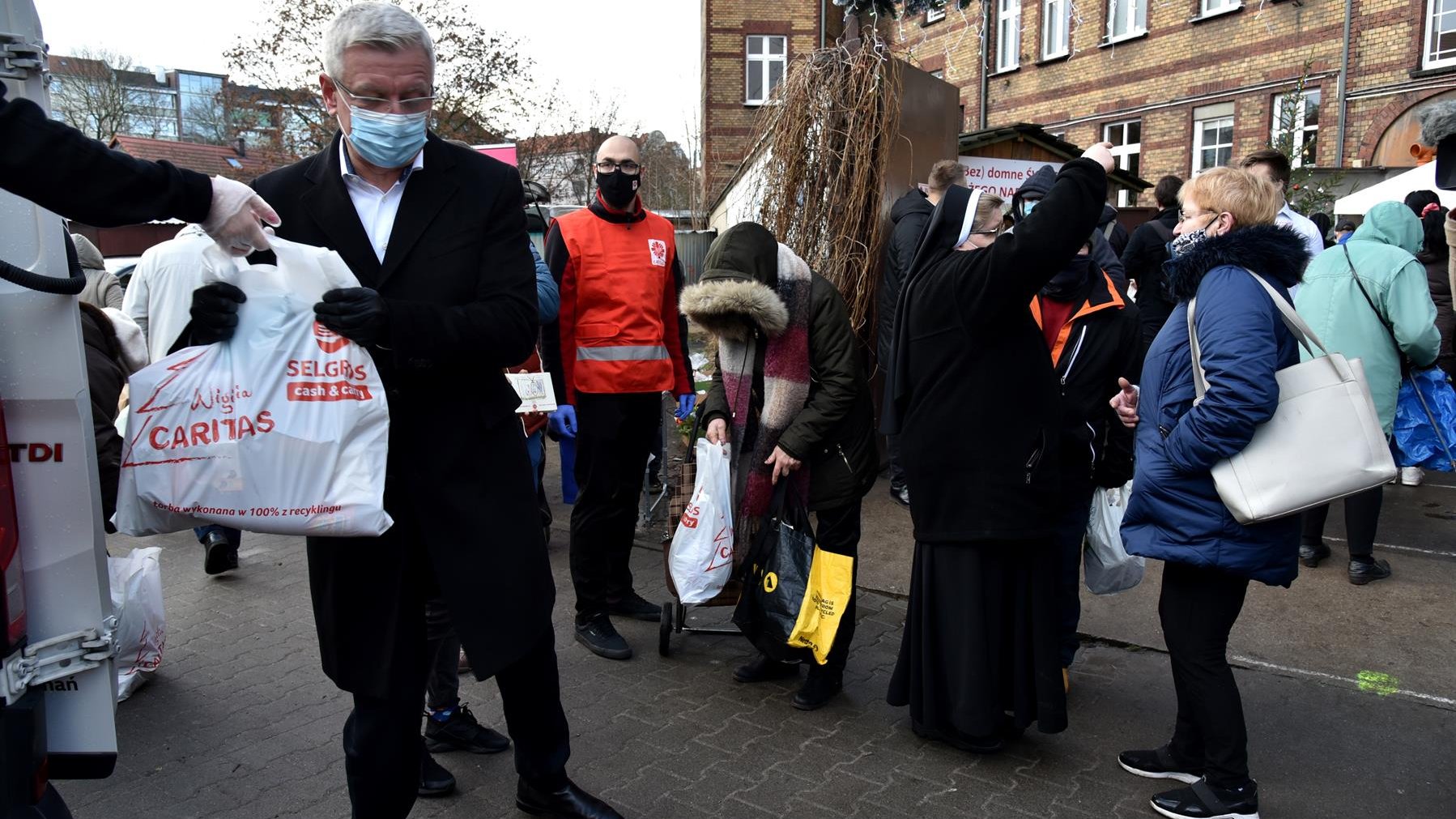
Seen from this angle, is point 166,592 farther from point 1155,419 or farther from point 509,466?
point 1155,419

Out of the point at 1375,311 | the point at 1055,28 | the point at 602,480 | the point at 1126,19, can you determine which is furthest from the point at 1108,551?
the point at 1055,28

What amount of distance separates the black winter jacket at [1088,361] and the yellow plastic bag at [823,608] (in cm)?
87

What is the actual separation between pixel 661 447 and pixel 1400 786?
3.95m

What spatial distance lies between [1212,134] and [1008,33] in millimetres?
6450

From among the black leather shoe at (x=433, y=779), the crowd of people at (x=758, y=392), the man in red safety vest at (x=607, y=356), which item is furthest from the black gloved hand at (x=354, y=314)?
the man in red safety vest at (x=607, y=356)

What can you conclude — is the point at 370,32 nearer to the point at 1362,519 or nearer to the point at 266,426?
the point at 266,426

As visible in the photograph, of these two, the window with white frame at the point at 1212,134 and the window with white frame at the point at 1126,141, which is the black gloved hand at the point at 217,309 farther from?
the window with white frame at the point at 1126,141

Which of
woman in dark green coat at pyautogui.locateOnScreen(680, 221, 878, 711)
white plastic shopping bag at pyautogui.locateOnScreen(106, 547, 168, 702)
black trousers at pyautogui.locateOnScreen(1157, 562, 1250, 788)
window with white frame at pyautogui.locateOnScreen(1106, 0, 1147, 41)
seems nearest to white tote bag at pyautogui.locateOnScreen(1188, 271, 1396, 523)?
black trousers at pyautogui.locateOnScreen(1157, 562, 1250, 788)

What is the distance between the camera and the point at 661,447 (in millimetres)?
6074

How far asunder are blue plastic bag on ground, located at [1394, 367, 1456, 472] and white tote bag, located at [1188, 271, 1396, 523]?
2.82 metres

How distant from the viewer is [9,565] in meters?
1.78

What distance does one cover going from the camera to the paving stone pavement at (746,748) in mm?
3137

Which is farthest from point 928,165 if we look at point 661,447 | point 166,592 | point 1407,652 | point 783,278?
point 166,592

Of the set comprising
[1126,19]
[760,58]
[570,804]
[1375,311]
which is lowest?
[570,804]
